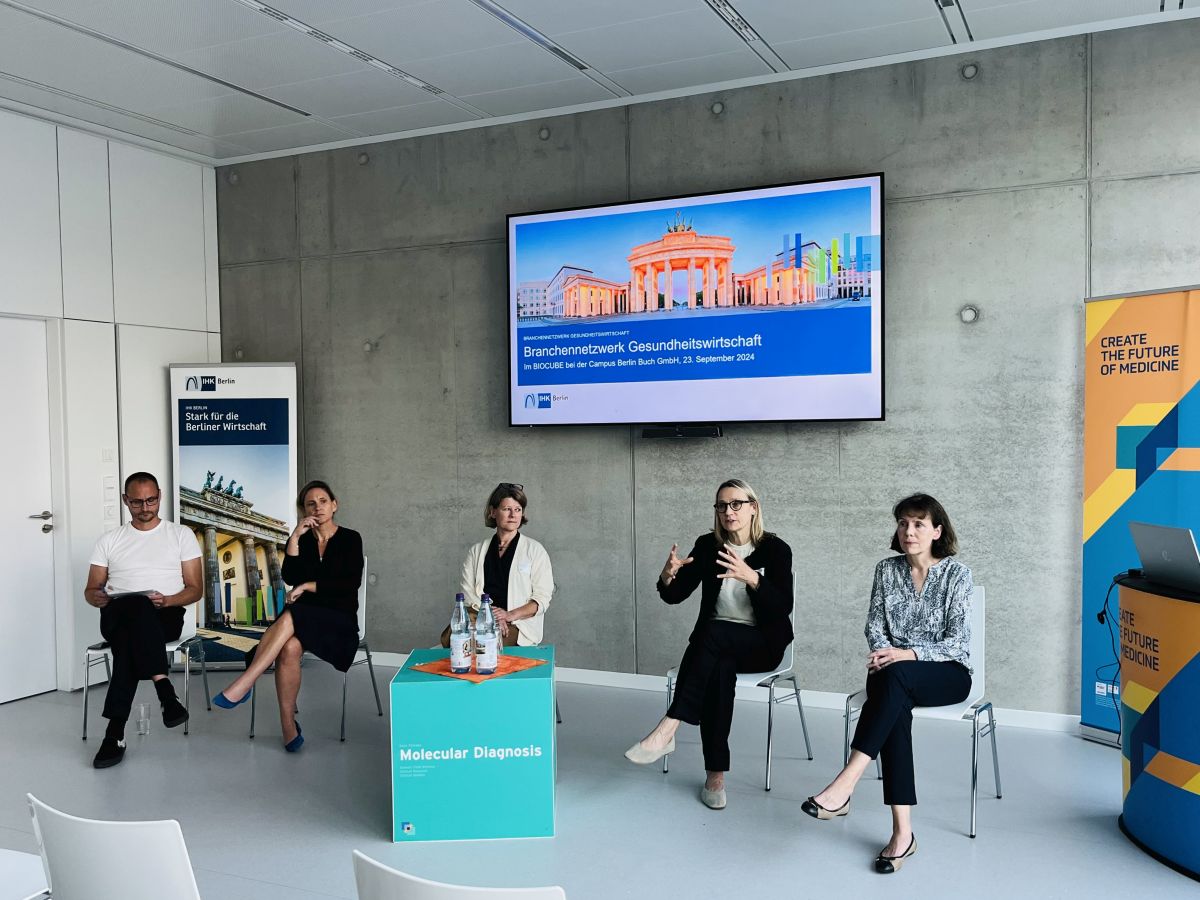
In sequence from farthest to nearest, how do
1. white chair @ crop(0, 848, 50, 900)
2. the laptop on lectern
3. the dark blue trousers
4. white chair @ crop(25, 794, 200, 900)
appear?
the dark blue trousers, the laptop on lectern, white chair @ crop(0, 848, 50, 900), white chair @ crop(25, 794, 200, 900)

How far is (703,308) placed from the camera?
5371mm

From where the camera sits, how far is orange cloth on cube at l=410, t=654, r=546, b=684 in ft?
11.9

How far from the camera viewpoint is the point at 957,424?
4.96 meters

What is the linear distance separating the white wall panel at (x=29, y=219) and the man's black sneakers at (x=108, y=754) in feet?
8.57

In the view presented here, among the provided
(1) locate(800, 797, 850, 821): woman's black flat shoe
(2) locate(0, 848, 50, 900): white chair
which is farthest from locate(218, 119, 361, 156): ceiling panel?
(2) locate(0, 848, 50, 900): white chair

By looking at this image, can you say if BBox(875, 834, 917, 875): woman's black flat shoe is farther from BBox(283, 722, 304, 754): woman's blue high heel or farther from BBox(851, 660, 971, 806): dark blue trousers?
BBox(283, 722, 304, 754): woman's blue high heel

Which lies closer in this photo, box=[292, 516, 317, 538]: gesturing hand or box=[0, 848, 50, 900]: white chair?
box=[0, 848, 50, 900]: white chair

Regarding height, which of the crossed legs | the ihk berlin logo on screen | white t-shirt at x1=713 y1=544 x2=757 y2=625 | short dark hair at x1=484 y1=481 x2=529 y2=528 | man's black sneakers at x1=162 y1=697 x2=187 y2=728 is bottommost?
man's black sneakers at x1=162 y1=697 x2=187 y2=728

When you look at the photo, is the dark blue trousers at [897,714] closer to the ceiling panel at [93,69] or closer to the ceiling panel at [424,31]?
the ceiling panel at [424,31]

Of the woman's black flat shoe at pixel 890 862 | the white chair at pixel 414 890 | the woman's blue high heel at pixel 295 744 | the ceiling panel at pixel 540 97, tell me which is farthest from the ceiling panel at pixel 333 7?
the woman's black flat shoe at pixel 890 862

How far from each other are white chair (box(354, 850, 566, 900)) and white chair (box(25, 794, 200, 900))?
30 centimetres

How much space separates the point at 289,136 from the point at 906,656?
500 centimetres

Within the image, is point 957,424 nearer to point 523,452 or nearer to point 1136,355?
point 1136,355

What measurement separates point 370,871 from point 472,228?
16.1 ft
